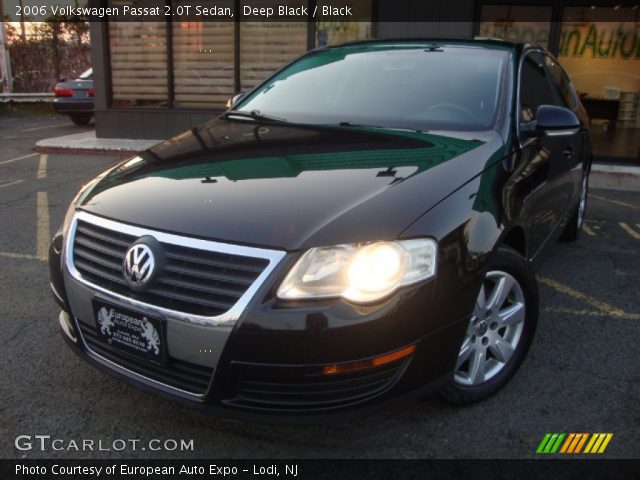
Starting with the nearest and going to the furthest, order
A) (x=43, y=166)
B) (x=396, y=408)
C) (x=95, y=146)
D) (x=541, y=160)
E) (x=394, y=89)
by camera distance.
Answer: (x=396, y=408), (x=541, y=160), (x=394, y=89), (x=43, y=166), (x=95, y=146)

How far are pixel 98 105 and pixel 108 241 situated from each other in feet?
31.9

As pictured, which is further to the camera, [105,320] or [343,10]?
[343,10]

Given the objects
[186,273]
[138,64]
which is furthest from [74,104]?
[186,273]

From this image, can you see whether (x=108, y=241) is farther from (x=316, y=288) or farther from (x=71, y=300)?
(x=316, y=288)

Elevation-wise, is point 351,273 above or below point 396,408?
above

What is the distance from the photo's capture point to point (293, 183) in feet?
7.52

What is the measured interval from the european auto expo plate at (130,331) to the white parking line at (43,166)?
642 centimetres

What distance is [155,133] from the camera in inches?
429

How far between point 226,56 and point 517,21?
16.5 ft

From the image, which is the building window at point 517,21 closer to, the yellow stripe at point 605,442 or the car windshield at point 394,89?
the car windshield at point 394,89

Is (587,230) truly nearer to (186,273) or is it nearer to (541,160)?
(541,160)

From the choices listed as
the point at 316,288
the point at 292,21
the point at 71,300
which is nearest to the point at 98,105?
the point at 292,21

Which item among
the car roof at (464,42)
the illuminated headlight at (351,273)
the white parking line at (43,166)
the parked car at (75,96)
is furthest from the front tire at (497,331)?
the parked car at (75,96)

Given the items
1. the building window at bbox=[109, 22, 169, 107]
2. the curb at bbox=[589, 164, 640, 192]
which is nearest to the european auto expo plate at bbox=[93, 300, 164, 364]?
the curb at bbox=[589, 164, 640, 192]
